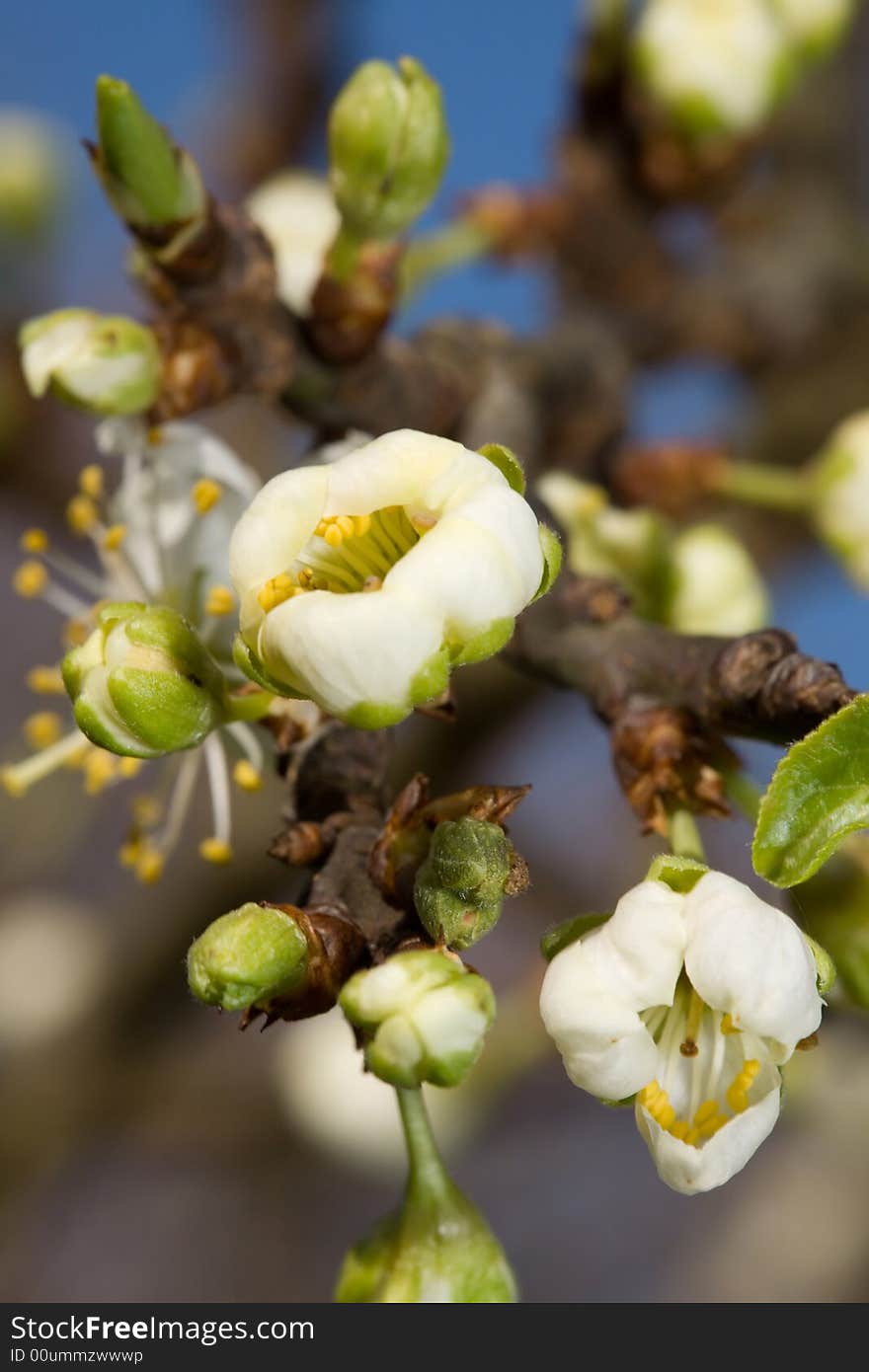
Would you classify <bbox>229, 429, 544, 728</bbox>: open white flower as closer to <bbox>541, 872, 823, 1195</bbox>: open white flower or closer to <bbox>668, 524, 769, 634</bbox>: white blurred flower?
<bbox>541, 872, 823, 1195</bbox>: open white flower

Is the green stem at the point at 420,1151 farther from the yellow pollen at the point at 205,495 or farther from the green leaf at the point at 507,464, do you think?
the yellow pollen at the point at 205,495

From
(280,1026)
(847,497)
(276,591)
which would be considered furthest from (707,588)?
(280,1026)

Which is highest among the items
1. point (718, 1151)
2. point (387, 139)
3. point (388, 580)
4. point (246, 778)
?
point (387, 139)

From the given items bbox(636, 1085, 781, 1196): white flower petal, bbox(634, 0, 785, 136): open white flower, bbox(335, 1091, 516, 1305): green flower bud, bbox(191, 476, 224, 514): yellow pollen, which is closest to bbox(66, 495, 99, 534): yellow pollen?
bbox(191, 476, 224, 514): yellow pollen

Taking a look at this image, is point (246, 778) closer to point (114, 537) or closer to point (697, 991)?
point (114, 537)

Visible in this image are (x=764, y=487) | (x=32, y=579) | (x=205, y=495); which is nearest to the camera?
(x=205, y=495)

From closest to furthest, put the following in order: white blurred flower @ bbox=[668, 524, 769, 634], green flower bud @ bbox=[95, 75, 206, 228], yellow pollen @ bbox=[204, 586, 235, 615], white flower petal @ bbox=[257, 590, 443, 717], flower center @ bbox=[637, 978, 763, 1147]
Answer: white flower petal @ bbox=[257, 590, 443, 717] → flower center @ bbox=[637, 978, 763, 1147] → green flower bud @ bbox=[95, 75, 206, 228] → yellow pollen @ bbox=[204, 586, 235, 615] → white blurred flower @ bbox=[668, 524, 769, 634]

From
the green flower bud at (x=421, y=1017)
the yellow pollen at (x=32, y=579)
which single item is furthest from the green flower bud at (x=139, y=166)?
the green flower bud at (x=421, y=1017)
